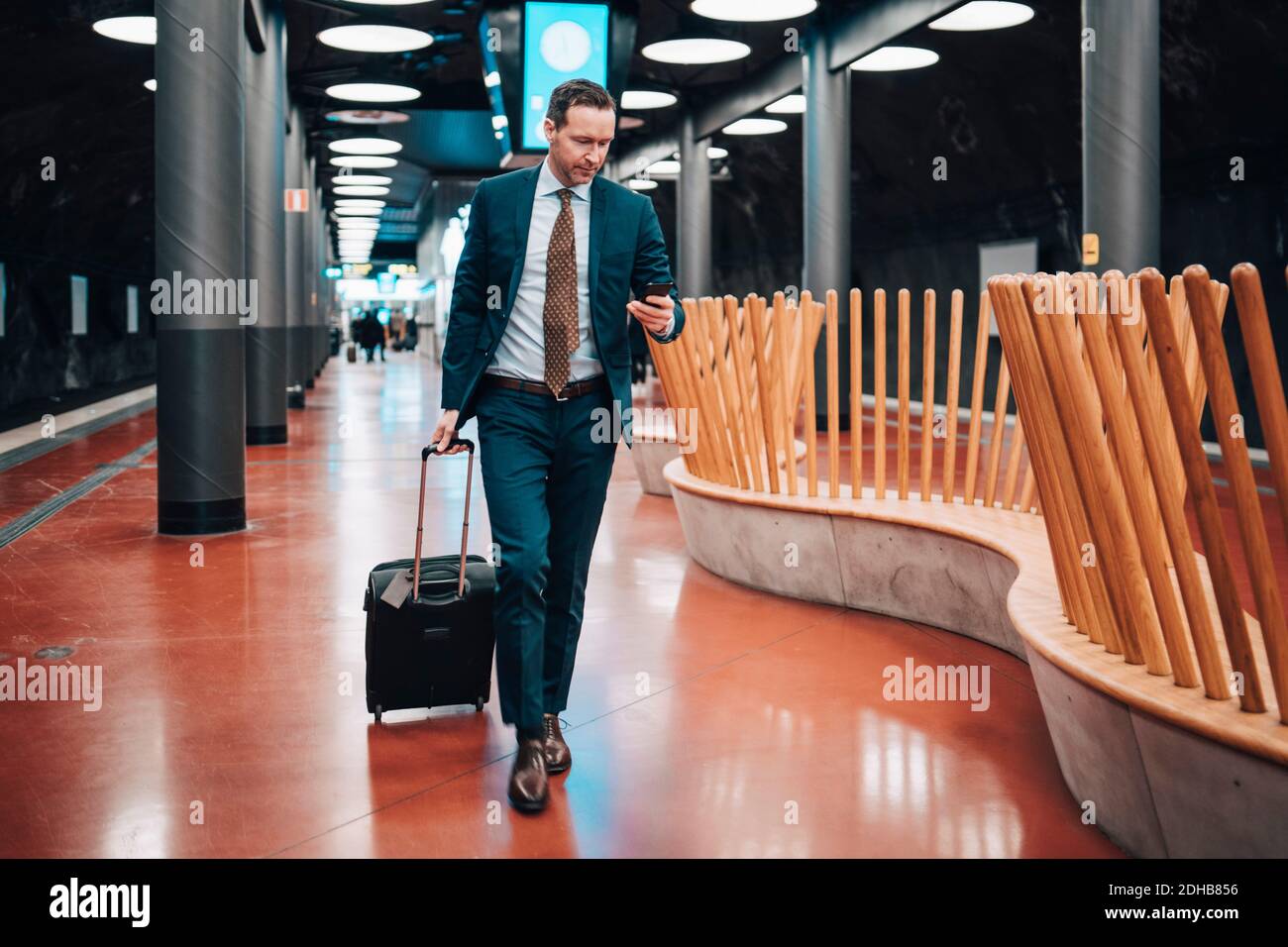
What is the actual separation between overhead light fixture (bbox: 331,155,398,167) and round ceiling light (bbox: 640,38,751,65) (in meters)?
12.1

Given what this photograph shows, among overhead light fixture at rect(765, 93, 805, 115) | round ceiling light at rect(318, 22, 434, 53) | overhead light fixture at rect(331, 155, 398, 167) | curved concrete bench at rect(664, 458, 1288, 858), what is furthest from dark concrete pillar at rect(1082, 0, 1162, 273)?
overhead light fixture at rect(331, 155, 398, 167)

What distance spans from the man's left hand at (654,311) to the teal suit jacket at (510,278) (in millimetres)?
69

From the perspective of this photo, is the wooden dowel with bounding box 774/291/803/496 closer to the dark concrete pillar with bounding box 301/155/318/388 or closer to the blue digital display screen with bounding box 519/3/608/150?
the blue digital display screen with bounding box 519/3/608/150

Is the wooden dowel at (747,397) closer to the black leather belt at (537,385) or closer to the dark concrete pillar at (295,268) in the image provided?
the black leather belt at (537,385)

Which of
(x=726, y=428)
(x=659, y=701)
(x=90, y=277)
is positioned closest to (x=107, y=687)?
(x=659, y=701)

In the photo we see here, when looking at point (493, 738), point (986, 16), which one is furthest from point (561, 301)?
point (986, 16)

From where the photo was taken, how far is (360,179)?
31.8 meters

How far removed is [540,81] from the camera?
46.3 feet

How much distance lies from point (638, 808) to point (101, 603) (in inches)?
135

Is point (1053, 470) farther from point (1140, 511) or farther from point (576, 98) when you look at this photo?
point (576, 98)

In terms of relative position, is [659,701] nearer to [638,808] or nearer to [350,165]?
[638,808]

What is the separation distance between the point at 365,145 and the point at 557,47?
1197 cm

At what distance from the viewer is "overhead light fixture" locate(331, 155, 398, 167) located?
26.7 meters

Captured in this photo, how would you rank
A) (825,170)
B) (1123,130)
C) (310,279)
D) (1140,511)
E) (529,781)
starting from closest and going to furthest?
(1140,511) < (529,781) < (1123,130) < (825,170) < (310,279)
